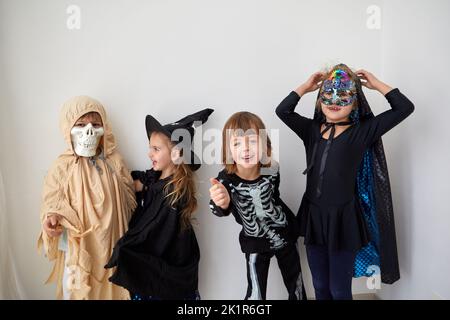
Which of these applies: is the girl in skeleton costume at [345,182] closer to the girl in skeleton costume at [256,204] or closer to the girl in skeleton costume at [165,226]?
the girl in skeleton costume at [256,204]

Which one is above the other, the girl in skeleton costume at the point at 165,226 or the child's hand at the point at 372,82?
the child's hand at the point at 372,82

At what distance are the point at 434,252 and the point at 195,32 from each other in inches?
52.3

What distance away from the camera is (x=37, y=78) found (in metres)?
1.40

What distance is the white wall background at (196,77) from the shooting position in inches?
54.2

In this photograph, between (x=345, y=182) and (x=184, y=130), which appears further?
(x=184, y=130)

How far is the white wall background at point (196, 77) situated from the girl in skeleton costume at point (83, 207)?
18 centimetres

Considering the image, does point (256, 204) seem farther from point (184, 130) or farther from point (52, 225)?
point (52, 225)

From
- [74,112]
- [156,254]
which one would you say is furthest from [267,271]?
[74,112]

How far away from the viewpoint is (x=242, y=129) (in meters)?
1.23

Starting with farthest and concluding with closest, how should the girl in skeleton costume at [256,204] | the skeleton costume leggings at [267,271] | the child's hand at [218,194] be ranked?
the skeleton costume leggings at [267,271] < the girl in skeleton costume at [256,204] < the child's hand at [218,194]

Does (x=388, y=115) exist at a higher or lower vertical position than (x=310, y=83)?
lower

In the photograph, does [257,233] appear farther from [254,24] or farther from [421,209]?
[254,24]

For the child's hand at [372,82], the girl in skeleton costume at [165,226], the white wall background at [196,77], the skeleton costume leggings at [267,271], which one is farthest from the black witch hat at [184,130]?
the child's hand at [372,82]

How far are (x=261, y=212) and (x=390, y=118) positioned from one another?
574 millimetres
